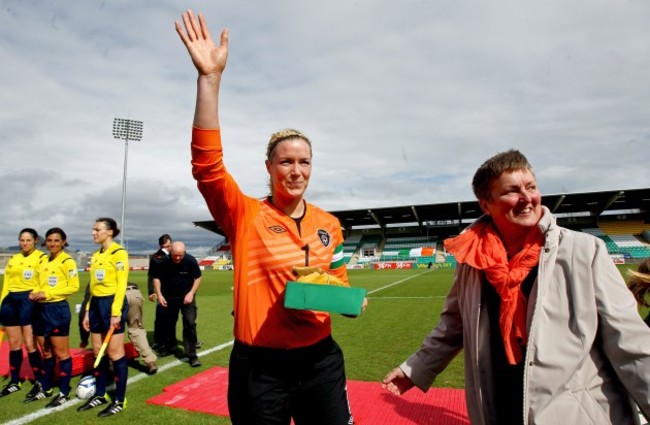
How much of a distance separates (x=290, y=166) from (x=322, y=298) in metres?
0.70

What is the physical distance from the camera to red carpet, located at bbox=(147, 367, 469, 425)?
4.02 metres

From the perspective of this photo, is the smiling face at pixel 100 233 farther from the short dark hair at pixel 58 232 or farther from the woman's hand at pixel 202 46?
the woman's hand at pixel 202 46

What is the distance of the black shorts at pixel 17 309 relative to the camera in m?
5.37

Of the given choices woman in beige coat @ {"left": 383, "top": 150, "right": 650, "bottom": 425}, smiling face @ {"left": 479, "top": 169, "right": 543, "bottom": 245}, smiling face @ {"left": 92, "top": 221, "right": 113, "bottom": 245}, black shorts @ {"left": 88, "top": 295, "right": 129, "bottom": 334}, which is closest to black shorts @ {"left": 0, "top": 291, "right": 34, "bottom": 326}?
black shorts @ {"left": 88, "top": 295, "right": 129, "bottom": 334}

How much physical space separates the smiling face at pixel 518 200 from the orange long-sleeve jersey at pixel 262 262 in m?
0.96

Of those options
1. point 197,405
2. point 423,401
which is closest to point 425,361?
point 423,401

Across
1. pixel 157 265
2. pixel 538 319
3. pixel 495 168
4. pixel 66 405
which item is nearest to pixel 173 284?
pixel 157 265

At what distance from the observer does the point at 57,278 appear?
5.20 m

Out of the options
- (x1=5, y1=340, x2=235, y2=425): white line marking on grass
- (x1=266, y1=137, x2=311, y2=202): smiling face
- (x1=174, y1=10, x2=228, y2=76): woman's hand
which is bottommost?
(x1=5, y1=340, x2=235, y2=425): white line marking on grass

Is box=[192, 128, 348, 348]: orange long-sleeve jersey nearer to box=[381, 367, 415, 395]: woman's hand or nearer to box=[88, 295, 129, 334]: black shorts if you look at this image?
box=[381, 367, 415, 395]: woman's hand

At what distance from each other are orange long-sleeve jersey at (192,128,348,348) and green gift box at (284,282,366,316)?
215 mm

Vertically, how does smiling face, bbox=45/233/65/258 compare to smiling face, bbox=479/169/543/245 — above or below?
below

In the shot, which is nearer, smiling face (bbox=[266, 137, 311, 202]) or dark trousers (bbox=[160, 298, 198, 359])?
smiling face (bbox=[266, 137, 311, 202])

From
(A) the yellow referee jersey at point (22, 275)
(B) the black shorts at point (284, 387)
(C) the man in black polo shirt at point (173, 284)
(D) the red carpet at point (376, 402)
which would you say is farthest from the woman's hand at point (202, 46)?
(C) the man in black polo shirt at point (173, 284)
